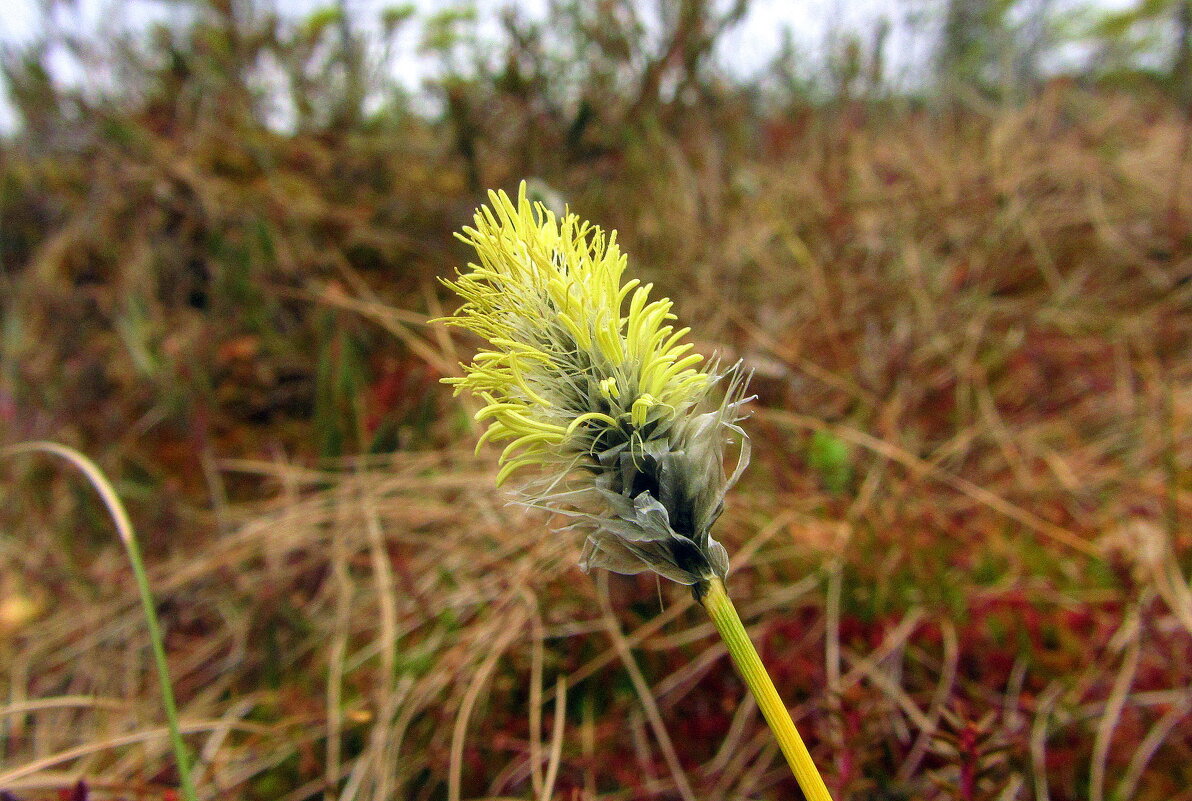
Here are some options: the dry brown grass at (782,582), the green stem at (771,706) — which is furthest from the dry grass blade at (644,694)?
the green stem at (771,706)

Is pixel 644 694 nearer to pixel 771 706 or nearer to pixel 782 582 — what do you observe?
pixel 782 582

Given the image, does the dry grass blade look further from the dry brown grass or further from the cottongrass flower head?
the cottongrass flower head

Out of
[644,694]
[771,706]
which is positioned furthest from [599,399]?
[644,694]

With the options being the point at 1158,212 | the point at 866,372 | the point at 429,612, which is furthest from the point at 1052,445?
the point at 429,612

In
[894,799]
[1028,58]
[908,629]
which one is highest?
[1028,58]

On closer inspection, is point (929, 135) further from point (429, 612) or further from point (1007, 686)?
point (429, 612)

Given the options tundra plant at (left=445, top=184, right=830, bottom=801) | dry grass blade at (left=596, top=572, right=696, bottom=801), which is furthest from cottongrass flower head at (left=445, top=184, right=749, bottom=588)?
dry grass blade at (left=596, top=572, right=696, bottom=801)

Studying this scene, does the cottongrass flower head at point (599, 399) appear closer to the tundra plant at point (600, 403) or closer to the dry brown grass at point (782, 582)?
the tundra plant at point (600, 403)
